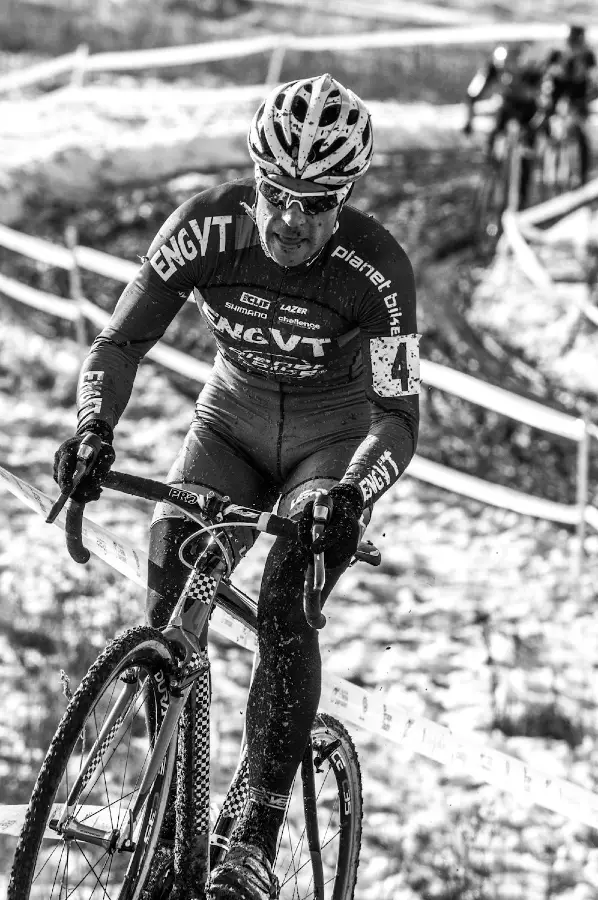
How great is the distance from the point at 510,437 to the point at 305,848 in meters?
5.19

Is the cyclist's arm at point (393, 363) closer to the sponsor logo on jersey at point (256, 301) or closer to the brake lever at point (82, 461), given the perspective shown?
the sponsor logo on jersey at point (256, 301)

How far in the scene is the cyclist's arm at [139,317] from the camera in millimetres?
4055

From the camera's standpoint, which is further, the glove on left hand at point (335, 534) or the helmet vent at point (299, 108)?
the helmet vent at point (299, 108)

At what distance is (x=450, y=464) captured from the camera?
9031 millimetres

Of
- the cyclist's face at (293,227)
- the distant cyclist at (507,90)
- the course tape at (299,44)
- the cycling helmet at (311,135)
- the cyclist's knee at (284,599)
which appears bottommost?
the cyclist's knee at (284,599)

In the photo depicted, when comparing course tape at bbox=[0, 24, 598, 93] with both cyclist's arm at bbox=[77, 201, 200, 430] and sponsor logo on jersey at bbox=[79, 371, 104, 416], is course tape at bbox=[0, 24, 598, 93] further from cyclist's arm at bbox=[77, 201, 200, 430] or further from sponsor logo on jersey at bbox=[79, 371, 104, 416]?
sponsor logo on jersey at bbox=[79, 371, 104, 416]

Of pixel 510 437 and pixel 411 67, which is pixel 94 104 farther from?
pixel 510 437

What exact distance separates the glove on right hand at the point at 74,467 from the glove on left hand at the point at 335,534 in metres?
0.59

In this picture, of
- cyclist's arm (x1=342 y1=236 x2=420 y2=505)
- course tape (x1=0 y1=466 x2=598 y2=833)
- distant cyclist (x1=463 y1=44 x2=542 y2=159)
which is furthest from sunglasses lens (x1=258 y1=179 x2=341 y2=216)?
distant cyclist (x1=463 y1=44 x2=542 y2=159)

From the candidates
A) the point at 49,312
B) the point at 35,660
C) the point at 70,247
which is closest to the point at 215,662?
the point at 35,660

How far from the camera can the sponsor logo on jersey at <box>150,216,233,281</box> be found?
4113mm

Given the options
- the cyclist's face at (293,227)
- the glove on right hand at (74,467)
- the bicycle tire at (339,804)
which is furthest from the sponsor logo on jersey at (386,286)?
the bicycle tire at (339,804)

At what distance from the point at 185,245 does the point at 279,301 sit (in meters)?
0.36

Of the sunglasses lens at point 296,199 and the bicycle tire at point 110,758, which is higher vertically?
the sunglasses lens at point 296,199
